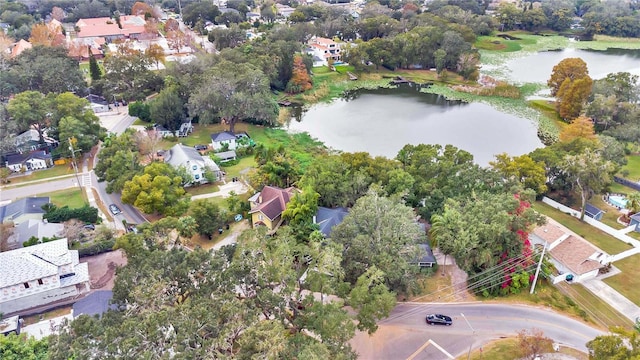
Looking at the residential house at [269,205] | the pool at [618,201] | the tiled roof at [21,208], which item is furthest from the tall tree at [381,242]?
the tiled roof at [21,208]

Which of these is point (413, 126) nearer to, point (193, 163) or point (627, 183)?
point (627, 183)

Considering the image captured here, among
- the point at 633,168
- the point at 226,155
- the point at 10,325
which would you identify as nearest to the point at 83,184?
the point at 226,155

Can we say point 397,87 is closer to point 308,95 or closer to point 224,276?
point 308,95

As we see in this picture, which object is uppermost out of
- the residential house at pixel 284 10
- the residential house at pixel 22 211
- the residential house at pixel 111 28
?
the residential house at pixel 284 10

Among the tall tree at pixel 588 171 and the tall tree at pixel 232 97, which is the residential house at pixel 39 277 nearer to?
the tall tree at pixel 232 97

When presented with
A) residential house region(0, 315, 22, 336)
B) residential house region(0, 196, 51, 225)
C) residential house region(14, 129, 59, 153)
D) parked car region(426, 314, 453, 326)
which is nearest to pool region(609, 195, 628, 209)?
parked car region(426, 314, 453, 326)

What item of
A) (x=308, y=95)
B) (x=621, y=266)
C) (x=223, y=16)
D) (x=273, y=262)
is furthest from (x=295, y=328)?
(x=223, y=16)

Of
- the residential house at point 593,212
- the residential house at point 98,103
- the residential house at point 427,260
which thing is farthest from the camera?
the residential house at point 98,103

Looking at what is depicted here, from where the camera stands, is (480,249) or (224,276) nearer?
(224,276)
